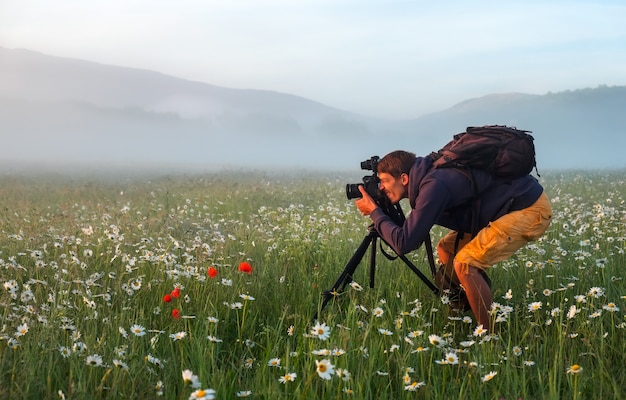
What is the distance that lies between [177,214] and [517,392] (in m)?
8.87

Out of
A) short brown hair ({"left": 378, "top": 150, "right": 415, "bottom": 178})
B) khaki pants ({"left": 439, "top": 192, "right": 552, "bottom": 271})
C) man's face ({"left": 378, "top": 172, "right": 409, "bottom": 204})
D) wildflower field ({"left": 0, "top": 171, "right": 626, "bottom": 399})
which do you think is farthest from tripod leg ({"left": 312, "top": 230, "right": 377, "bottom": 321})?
khaki pants ({"left": 439, "top": 192, "right": 552, "bottom": 271})

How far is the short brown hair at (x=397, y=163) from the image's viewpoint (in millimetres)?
4727

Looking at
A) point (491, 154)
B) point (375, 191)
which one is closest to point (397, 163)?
point (375, 191)

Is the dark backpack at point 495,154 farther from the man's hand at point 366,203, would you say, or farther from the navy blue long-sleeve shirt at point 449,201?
the man's hand at point 366,203

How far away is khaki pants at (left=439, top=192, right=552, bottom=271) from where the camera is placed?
468 cm

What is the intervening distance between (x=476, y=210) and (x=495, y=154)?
453mm

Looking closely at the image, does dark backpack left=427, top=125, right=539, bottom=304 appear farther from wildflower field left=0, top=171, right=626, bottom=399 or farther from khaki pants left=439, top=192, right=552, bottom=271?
wildflower field left=0, top=171, right=626, bottom=399

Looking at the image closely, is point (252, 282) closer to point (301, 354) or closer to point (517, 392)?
point (301, 354)

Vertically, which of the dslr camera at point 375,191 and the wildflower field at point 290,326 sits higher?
the dslr camera at point 375,191

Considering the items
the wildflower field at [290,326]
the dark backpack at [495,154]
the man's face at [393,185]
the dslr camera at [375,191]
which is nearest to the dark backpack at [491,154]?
the dark backpack at [495,154]

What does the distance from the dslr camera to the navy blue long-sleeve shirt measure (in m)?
0.12

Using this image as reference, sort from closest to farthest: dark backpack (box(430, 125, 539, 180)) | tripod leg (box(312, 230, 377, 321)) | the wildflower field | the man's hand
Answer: the wildflower field
dark backpack (box(430, 125, 539, 180))
the man's hand
tripod leg (box(312, 230, 377, 321))

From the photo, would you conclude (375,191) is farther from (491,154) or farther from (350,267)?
(491,154)

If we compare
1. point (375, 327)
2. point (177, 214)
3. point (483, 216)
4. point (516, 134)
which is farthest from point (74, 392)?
point (177, 214)
